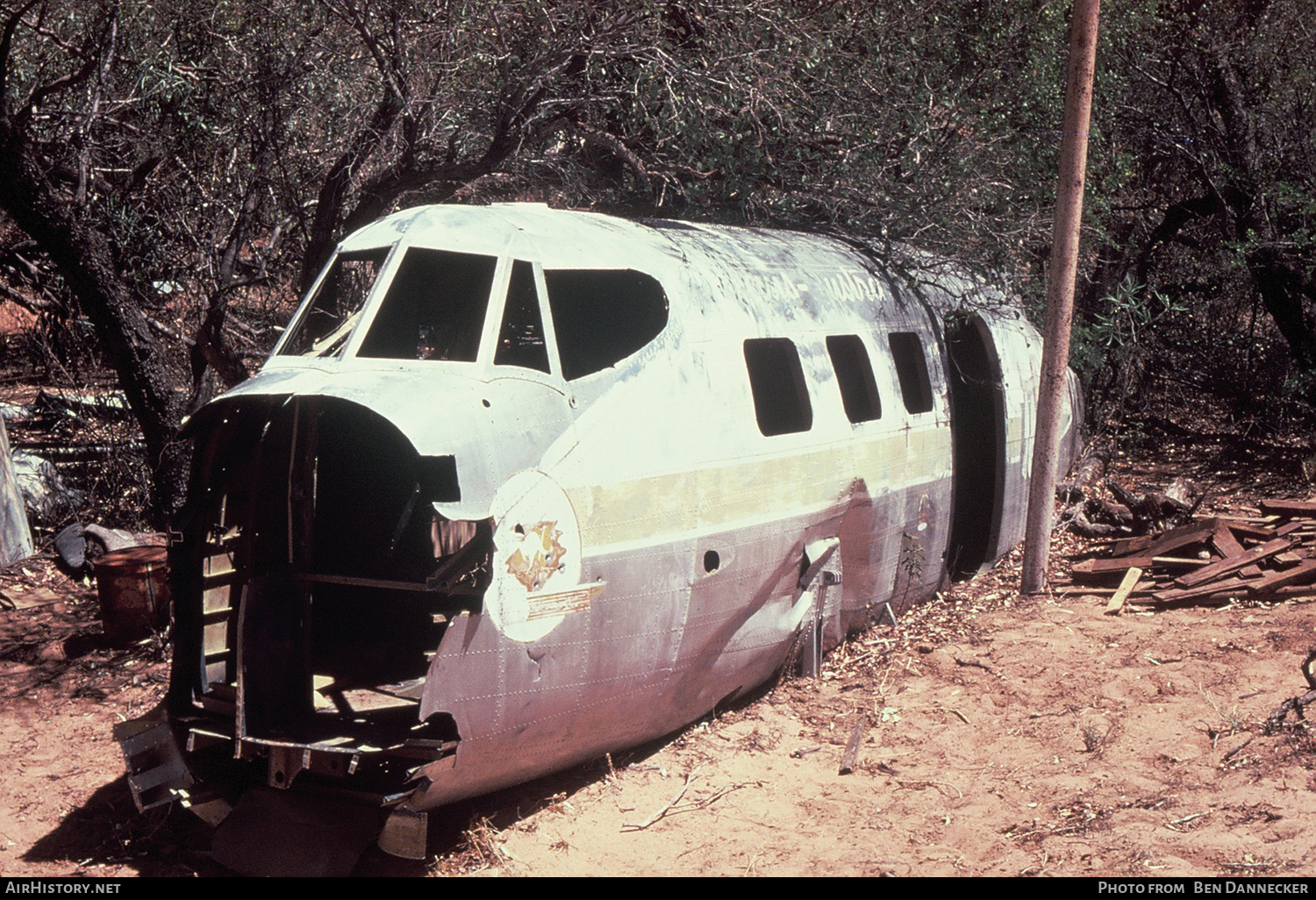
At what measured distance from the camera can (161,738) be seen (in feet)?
22.0

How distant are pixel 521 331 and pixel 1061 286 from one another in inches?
231

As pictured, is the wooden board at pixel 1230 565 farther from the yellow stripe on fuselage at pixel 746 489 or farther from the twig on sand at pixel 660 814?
the twig on sand at pixel 660 814

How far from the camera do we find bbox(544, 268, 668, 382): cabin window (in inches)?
342

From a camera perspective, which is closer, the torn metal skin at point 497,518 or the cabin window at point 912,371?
the torn metal skin at point 497,518

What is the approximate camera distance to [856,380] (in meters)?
9.80

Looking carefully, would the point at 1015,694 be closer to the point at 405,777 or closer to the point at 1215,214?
the point at 405,777

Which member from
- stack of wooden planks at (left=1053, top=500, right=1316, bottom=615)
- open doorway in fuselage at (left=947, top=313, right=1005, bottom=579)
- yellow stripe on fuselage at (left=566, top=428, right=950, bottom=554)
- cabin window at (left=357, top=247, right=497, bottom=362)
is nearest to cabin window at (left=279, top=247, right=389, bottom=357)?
cabin window at (left=357, top=247, right=497, bottom=362)

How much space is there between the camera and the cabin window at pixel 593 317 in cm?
868

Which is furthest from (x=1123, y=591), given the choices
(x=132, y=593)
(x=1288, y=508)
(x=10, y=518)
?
(x=10, y=518)

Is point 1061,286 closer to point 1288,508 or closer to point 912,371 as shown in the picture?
point 912,371

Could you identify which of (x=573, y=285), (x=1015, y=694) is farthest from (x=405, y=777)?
(x=1015, y=694)

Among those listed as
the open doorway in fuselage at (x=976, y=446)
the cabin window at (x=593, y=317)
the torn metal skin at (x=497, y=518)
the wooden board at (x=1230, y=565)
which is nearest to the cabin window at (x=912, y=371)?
the open doorway in fuselage at (x=976, y=446)

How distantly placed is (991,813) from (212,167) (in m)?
11.1

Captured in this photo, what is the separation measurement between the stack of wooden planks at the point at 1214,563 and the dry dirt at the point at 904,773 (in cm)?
31
